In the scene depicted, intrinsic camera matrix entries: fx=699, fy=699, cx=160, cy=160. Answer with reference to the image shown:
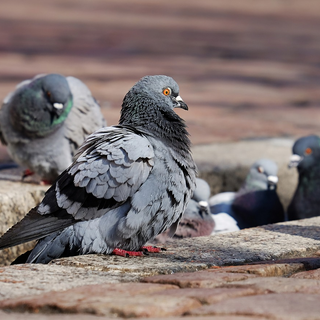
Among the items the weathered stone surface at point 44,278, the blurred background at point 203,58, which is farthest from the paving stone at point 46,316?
the blurred background at point 203,58

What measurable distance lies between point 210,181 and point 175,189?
9.64 feet

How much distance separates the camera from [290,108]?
39.8 feet

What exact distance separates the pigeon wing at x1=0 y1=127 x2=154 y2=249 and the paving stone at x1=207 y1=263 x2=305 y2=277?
69cm

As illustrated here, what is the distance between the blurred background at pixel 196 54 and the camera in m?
11.5

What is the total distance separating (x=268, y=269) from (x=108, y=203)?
0.96m

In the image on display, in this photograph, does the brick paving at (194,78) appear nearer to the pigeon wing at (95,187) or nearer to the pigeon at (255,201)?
the pigeon wing at (95,187)

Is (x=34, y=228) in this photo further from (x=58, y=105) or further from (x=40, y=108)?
(x=40, y=108)

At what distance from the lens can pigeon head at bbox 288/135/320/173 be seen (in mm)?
6406

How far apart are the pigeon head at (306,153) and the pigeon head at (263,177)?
242 mm

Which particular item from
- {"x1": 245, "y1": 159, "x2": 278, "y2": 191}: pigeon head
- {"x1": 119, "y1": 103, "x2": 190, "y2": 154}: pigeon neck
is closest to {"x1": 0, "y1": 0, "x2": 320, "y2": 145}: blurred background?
{"x1": 245, "y1": 159, "x2": 278, "y2": 191}: pigeon head

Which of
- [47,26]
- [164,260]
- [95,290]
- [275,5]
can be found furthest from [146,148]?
[275,5]

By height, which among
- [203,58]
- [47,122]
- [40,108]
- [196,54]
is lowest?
[47,122]

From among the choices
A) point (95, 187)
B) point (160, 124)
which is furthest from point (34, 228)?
point (160, 124)

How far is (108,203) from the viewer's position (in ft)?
12.5
